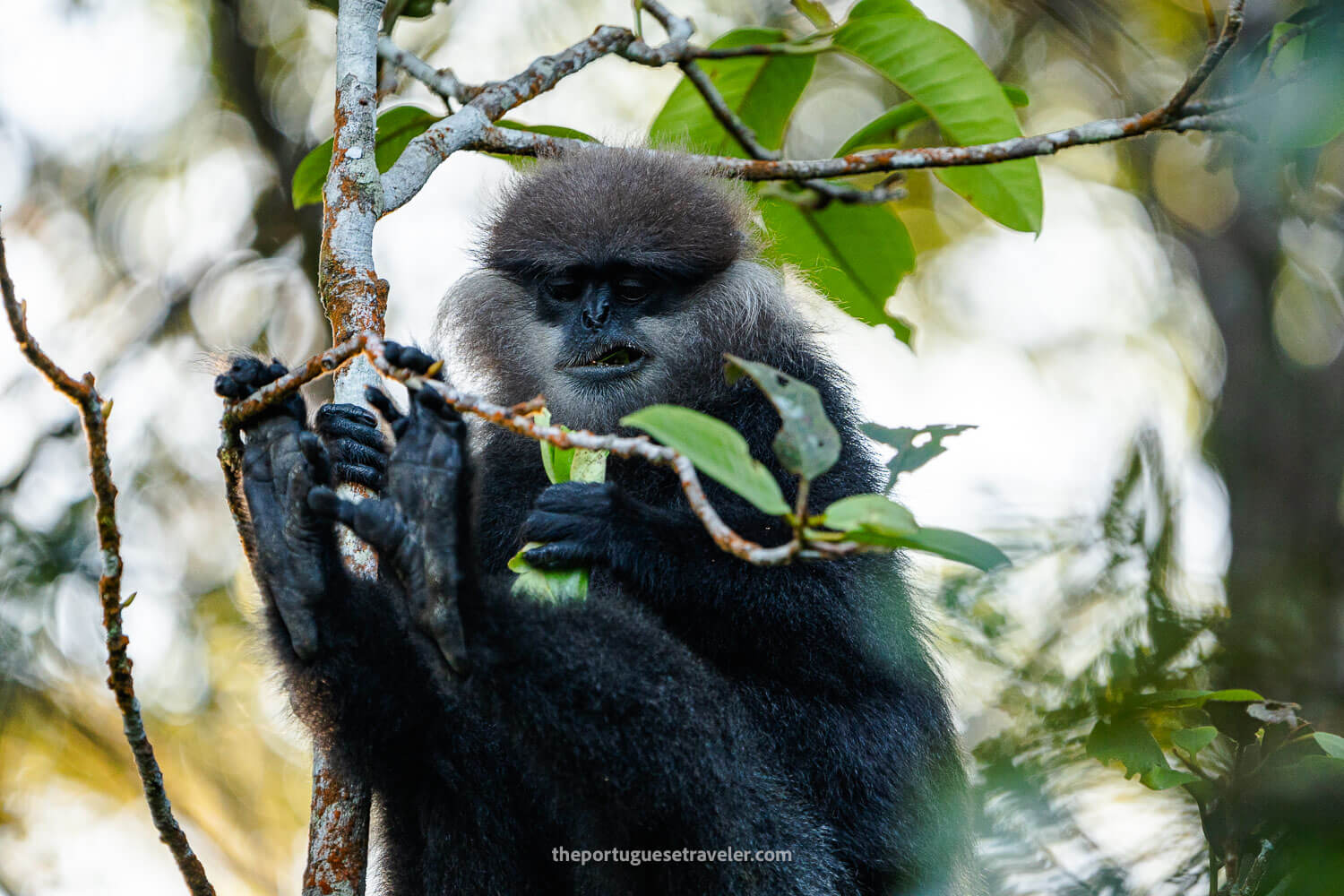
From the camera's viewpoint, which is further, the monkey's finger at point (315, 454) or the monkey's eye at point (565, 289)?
the monkey's eye at point (565, 289)

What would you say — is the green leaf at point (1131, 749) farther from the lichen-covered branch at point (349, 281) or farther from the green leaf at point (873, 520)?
the lichen-covered branch at point (349, 281)

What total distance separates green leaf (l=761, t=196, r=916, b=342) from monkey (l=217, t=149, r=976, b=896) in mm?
516

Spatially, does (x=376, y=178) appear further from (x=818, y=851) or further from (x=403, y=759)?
(x=818, y=851)

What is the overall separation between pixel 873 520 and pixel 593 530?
1.54m

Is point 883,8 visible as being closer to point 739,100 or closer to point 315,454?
point 739,100

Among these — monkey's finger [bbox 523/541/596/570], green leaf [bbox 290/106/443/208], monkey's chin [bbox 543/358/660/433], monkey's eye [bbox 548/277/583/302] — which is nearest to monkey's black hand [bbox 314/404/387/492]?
monkey's finger [bbox 523/541/596/570]

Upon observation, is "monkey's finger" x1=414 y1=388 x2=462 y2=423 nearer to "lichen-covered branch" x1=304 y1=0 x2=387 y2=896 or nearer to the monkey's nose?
"lichen-covered branch" x1=304 y1=0 x2=387 y2=896

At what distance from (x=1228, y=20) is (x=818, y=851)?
2.41 meters

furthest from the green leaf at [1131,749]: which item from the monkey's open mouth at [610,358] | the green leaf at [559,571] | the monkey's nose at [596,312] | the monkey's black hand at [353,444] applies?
the monkey's nose at [596,312]

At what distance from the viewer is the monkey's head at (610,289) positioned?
406cm

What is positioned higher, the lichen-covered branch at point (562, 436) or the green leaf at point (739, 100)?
the green leaf at point (739, 100)

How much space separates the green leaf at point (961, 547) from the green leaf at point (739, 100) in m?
3.12

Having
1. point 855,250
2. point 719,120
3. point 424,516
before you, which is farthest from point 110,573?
point 855,250

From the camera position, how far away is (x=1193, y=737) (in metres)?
1.91
